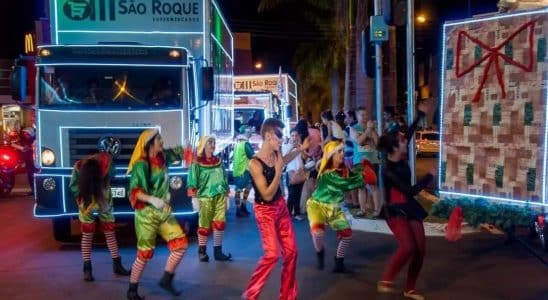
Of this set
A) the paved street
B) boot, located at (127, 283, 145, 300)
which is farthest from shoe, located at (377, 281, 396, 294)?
boot, located at (127, 283, 145, 300)

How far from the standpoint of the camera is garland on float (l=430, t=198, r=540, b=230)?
8.32 m

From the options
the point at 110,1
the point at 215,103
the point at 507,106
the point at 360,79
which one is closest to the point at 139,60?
the point at 110,1

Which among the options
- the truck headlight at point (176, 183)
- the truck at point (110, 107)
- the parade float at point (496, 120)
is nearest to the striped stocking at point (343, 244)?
the parade float at point (496, 120)

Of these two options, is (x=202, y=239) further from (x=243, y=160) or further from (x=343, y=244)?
(x=243, y=160)

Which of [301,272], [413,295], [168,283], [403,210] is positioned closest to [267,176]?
[403,210]

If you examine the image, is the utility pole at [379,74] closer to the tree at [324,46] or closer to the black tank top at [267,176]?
the black tank top at [267,176]

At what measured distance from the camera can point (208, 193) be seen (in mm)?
9156

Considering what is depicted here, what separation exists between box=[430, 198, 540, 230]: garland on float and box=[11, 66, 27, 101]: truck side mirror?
617 cm

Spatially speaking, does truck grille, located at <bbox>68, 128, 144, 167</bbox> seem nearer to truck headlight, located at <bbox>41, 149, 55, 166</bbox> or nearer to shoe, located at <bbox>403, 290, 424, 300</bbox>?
truck headlight, located at <bbox>41, 149, 55, 166</bbox>

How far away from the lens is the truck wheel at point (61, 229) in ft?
34.6

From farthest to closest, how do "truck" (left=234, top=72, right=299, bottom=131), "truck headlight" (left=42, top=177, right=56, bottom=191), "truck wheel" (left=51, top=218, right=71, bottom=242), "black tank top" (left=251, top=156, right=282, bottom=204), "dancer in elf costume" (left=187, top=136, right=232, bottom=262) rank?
"truck" (left=234, top=72, right=299, bottom=131) < "truck wheel" (left=51, top=218, right=71, bottom=242) < "truck headlight" (left=42, top=177, right=56, bottom=191) < "dancer in elf costume" (left=187, top=136, right=232, bottom=262) < "black tank top" (left=251, top=156, right=282, bottom=204)

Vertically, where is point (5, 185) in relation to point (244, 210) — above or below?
above

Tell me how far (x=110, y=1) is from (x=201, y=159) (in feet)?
12.0

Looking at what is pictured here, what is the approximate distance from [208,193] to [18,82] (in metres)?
3.46
